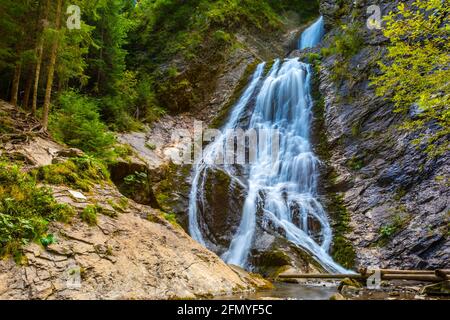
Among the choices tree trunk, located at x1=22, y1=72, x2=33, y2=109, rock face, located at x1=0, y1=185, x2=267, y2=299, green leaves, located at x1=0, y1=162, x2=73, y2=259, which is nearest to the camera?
rock face, located at x1=0, y1=185, x2=267, y2=299

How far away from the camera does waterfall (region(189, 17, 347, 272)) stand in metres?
13.8

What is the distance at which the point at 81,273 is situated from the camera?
6.14 metres

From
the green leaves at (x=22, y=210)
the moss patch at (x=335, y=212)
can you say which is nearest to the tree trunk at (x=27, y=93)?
the green leaves at (x=22, y=210)

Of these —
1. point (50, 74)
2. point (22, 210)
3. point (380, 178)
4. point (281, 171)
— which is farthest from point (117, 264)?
point (380, 178)

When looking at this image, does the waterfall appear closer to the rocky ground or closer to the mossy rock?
the mossy rock

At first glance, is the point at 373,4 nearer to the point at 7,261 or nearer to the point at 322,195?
the point at 322,195

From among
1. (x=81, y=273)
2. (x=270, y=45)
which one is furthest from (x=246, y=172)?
(x=270, y=45)

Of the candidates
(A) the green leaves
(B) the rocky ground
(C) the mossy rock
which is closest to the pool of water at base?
(C) the mossy rock

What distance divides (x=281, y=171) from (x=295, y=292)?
28.2 feet

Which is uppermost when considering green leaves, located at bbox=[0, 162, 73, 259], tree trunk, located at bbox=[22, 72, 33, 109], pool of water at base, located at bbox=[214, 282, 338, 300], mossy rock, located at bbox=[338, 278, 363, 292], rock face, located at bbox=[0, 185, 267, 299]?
tree trunk, located at bbox=[22, 72, 33, 109]

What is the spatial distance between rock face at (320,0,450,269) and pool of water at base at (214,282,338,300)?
3.72m

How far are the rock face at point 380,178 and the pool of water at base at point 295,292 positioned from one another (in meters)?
3.72

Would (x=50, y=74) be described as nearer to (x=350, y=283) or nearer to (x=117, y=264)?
(x=117, y=264)

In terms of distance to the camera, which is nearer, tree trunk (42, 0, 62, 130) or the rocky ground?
the rocky ground
